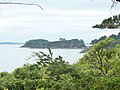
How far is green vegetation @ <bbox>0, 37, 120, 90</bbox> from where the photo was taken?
16.9 m

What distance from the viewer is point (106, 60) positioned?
42156 millimetres

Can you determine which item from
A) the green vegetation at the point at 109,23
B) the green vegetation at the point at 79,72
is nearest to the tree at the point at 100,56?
the green vegetation at the point at 79,72

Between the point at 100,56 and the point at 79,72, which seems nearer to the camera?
the point at 79,72

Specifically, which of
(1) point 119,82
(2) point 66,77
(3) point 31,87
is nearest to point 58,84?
(2) point 66,77

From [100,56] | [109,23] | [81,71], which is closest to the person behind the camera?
[109,23]

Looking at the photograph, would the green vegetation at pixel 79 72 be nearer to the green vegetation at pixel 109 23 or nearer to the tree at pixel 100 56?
the tree at pixel 100 56

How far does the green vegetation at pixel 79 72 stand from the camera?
16.9m

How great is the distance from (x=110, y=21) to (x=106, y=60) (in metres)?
22.4

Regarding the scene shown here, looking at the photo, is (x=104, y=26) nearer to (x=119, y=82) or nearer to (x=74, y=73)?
(x=119, y=82)

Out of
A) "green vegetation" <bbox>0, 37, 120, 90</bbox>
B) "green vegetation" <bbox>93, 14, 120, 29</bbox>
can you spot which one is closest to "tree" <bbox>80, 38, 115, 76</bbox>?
"green vegetation" <bbox>0, 37, 120, 90</bbox>

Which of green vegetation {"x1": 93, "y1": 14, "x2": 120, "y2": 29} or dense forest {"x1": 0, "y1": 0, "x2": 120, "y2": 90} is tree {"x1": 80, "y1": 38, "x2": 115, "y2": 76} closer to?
dense forest {"x1": 0, "y1": 0, "x2": 120, "y2": 90}

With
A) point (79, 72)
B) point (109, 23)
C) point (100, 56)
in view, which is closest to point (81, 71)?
point (79, 72)

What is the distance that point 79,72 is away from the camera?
28.2 m

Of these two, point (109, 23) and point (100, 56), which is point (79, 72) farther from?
point (100, 56)
